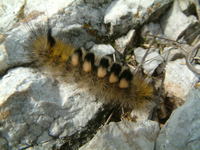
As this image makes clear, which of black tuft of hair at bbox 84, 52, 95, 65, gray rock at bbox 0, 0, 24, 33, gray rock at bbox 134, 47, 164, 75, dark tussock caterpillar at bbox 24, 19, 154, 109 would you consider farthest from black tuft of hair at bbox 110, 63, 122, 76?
gray rock at bbox 0, 0, 24, 33

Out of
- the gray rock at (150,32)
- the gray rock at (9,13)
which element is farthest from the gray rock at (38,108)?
the gray rock at (150,32)

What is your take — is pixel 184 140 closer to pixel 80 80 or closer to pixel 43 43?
pixel 80 80

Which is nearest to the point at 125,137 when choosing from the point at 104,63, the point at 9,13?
the point at 104,63

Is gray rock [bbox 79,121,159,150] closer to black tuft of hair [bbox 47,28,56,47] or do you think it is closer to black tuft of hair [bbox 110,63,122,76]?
black tuft of hair [bbox 110,63,122,76]

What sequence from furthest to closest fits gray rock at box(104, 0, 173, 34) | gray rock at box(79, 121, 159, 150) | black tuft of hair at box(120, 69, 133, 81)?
gray rock at box(104, 0, 173, 34) < black tuft of hair at box(120, 69, 133, 81) < gray rock at box(79, 121, 159, 150)

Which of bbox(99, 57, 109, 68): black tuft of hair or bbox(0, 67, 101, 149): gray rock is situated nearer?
bbox(0, 67, 101, 149): gray rock

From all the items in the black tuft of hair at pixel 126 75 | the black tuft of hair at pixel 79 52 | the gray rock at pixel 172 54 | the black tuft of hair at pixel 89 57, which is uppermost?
the black tuft of hair at pixel 79 52

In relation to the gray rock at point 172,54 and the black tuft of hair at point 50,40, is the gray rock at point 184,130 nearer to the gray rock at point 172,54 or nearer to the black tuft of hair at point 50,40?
the gray rock at point 172,54

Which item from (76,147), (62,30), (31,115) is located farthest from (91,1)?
(76,147)
